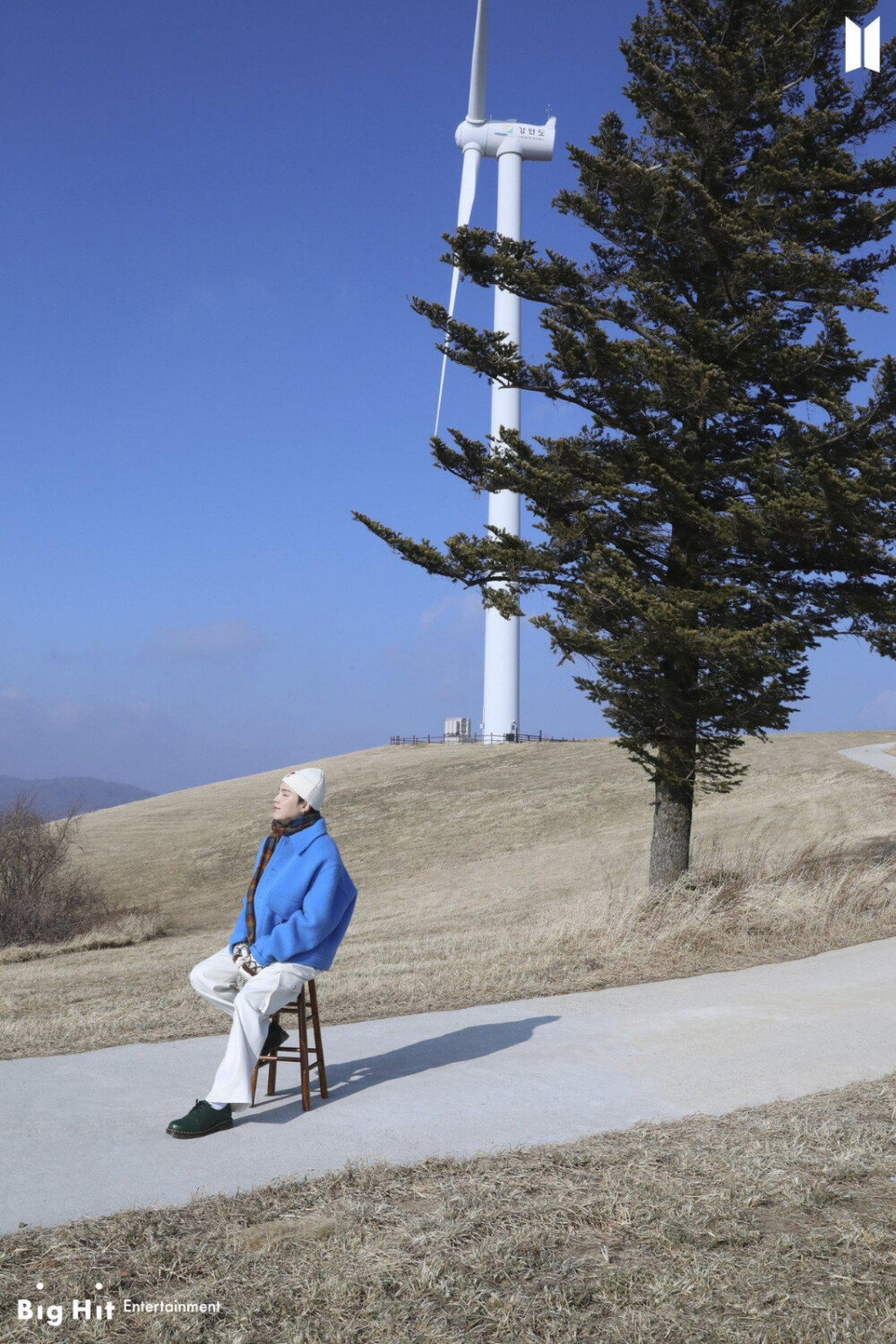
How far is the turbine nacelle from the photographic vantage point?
58.4 metres

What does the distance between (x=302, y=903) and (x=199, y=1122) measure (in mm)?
1173

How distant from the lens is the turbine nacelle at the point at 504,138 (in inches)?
2299

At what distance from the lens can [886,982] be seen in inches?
368

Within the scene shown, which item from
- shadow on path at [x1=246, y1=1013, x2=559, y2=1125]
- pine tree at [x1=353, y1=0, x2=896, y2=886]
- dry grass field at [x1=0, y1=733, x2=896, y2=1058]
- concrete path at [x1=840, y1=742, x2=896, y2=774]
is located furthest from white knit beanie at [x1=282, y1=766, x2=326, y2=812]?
concrete path at [x1=840, y1=742, x2=896, y2=774]

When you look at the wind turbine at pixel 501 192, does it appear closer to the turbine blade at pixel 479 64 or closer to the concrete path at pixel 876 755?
the turbine blade at pixel 479 64

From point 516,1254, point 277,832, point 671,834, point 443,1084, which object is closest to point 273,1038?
point 443,1084

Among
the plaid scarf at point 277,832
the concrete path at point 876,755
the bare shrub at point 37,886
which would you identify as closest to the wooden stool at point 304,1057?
the plaid scarf at point 277,832

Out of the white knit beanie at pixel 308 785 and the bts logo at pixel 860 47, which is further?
the bts logo at pixel 860 47

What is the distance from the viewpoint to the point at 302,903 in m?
5.91

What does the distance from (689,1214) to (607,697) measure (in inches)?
359

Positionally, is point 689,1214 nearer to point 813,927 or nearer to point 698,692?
point 813,927

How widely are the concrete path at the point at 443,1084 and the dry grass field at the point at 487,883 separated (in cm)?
76

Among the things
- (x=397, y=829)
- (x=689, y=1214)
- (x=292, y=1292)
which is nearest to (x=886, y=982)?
(x=689, y=1214)

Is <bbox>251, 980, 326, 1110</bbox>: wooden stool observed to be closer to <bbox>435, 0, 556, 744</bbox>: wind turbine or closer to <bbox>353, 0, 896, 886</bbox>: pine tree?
<bbox>353, 0, 896, 886</bbox>: pine tree
